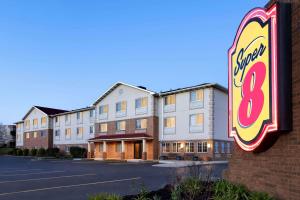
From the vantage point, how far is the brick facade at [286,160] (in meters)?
6.84

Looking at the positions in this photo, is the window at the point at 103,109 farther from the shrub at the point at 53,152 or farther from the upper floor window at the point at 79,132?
the shrub at the point at 53,152

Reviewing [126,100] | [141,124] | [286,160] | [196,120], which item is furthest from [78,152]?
[286,160]

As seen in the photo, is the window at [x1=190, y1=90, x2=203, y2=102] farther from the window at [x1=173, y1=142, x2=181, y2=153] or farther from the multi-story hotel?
the window at [x1=173, y1=142, x2=181, y2=153]

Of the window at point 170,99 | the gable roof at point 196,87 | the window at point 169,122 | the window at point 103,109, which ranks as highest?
the gable roof at point 196,87

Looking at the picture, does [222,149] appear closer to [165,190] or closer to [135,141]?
[135,141]

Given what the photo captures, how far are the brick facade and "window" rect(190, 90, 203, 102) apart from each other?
3451 centimetres

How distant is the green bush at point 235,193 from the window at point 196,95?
33862 mm

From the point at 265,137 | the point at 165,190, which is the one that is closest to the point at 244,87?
the point at 265,137

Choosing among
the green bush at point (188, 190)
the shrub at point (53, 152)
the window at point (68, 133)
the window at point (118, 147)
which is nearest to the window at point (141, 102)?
the window at point (118, 147)

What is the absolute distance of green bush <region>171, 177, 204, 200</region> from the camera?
8.50 metres

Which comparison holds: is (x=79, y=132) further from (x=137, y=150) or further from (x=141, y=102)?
(x=141, y=102)

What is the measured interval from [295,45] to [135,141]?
45.2m

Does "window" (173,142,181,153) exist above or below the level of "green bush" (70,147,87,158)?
above

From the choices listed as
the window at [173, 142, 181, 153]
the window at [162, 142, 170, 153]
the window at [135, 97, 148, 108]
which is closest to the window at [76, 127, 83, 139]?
the window at [135, 97, 148, 108]
